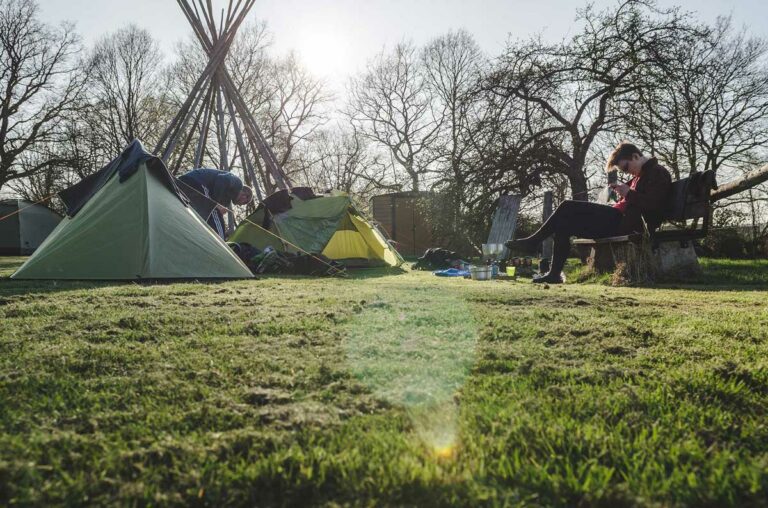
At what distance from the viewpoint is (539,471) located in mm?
900

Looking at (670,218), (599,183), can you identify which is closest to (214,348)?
(670,218)

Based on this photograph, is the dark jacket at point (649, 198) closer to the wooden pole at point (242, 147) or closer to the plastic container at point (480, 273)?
the plastic container at point (480, 273)

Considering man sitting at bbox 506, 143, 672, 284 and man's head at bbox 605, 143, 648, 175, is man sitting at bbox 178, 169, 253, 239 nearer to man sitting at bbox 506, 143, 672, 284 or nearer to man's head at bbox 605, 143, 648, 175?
man sitting at bbox 506, 143, 672, 284

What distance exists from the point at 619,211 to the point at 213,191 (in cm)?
551

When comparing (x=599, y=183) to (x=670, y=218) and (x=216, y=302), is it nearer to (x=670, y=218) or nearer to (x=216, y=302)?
(x=670, y=218)

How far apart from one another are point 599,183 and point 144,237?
33.6ft

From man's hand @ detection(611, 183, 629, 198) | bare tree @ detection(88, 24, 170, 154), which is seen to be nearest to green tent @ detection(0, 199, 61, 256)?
bare tree @ detection(88, 24, 170, 154)

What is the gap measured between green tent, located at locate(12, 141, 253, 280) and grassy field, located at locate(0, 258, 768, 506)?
8.14ft

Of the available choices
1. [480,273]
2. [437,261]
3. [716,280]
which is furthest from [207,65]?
[716,280]

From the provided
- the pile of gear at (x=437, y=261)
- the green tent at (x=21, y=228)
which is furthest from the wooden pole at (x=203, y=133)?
the green tent at (x=21, y=228)

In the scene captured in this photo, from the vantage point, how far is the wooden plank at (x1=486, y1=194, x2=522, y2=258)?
9555mm

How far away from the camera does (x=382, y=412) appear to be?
3.97ft

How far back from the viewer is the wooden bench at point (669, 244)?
4.20 metres

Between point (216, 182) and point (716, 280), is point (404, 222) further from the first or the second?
point (716, 280)
